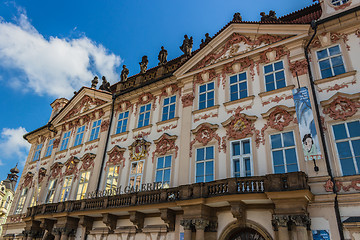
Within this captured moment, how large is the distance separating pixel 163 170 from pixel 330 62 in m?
10.6

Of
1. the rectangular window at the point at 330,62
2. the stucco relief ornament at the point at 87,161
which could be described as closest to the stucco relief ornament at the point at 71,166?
the stucco relief ornament at the point at 87,161

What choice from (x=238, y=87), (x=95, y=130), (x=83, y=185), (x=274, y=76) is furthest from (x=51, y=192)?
(x=274, y=76)

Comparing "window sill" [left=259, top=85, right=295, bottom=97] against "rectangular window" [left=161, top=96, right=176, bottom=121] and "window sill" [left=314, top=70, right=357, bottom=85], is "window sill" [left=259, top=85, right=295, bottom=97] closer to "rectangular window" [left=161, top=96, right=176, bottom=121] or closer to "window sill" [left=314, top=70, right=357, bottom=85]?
"window sill" [left=314, top=70, right=357, bottom=85]

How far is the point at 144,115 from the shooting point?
20125mm

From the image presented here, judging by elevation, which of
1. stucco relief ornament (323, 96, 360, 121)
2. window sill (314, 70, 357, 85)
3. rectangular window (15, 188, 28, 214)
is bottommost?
rectangular window (15, 188, 28, 214)

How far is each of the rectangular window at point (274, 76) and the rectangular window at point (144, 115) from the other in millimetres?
8424

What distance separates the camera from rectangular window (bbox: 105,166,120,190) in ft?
62.4

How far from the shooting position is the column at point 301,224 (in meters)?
10.6

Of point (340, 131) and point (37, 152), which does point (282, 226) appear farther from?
point (37, 152)

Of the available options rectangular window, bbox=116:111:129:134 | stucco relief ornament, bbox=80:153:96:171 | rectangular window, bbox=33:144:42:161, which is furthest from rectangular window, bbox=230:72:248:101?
rectangular window, bbox=33:144:42:161

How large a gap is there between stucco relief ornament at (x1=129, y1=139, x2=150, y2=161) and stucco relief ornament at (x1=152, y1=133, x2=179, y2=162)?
750mm

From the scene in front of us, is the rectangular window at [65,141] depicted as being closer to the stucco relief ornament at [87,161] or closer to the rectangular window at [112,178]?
the stucco relief ornament at [87,161]

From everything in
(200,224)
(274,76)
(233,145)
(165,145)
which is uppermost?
(274,76)

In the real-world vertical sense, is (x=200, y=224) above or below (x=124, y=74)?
below
